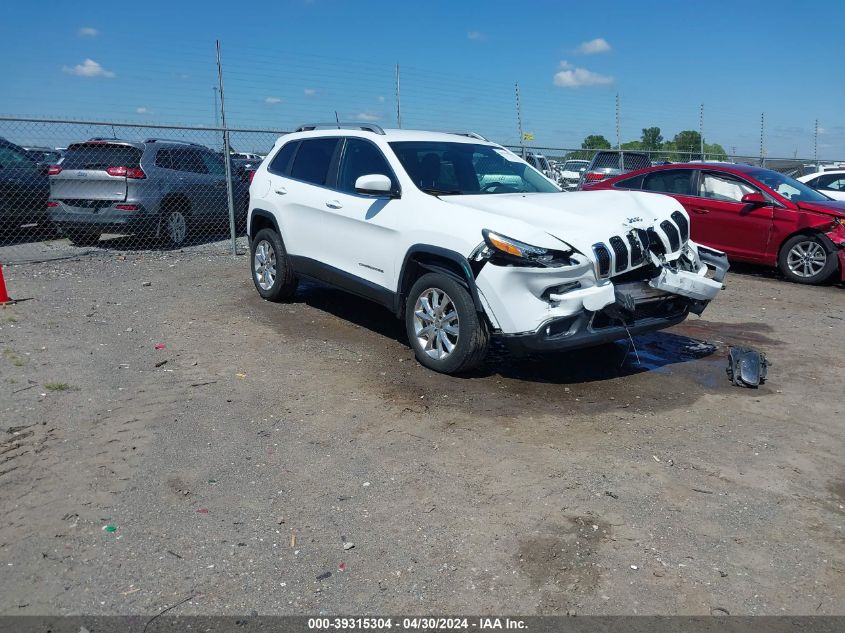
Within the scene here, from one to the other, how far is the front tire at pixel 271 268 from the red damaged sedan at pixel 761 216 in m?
5.90

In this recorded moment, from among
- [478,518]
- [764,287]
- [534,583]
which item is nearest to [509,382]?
[478,518]

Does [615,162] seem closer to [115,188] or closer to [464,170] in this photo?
[115,188]

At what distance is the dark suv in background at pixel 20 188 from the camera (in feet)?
37.6

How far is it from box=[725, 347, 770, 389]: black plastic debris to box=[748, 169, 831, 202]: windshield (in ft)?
17.2

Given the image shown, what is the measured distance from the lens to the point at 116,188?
10.9 metres

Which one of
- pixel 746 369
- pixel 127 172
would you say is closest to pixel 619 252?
pixel 746 369

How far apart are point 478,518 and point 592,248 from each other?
2.25 meters

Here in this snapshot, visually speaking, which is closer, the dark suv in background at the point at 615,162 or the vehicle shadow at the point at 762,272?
the vehicle shadow at the point at 762,272

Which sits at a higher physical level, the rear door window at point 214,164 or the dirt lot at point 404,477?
the rear door window at point 214,164

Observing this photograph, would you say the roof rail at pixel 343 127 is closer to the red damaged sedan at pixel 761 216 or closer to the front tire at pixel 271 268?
the front tire at pixel 271 268

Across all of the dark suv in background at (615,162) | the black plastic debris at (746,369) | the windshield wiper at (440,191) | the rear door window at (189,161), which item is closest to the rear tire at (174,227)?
the rear door window at (189,161)

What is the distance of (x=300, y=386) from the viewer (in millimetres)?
5652

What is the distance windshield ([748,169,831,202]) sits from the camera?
10.4 m

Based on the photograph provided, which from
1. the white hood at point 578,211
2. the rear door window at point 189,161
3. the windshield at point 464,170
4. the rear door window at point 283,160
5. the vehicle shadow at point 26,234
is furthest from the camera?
the vehicle shadow at point 26,234
